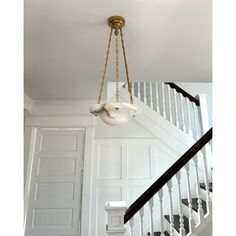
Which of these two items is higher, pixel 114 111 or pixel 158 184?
pixel 114 111

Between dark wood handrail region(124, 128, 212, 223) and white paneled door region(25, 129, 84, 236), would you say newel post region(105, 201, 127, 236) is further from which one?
white paneled door region(25, 129, 84, 236)

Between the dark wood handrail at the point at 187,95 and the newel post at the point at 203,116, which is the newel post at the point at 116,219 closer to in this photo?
the newel post at the point at 203,116

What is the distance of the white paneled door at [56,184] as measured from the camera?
9.46 ft

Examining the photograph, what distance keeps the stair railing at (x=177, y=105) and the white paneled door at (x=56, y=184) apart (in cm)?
128

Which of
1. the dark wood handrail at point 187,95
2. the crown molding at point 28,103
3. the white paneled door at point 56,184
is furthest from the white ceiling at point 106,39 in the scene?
the white paneled door at point 56,184

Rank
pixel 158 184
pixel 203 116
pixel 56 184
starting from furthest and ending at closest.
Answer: pixel 203 116 < pixel 56 184 < pixel 158 184

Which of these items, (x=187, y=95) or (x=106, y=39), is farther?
(x=187, y=95)

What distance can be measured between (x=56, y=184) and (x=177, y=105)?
2328 mm

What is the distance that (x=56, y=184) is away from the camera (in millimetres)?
3031

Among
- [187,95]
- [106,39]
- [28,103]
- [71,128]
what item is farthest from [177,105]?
[28,103]

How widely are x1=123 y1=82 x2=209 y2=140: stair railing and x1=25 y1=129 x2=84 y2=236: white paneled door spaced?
128 cm

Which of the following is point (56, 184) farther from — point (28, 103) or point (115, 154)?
point (28, 103)
